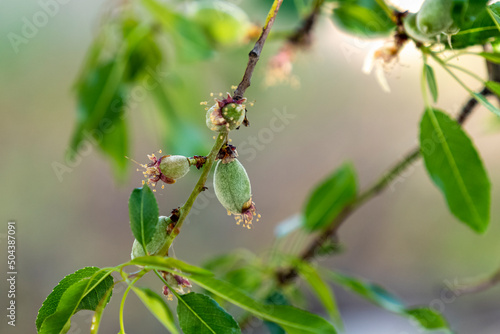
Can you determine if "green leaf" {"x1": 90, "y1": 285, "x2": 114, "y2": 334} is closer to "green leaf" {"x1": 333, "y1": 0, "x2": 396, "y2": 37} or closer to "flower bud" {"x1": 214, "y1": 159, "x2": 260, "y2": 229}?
"flower bud" {"x1": 214, "y1": 159, "x2": 260, "y2": 229}

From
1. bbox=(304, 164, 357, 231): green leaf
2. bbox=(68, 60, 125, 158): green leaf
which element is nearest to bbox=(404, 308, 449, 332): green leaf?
bbox=(304, 164, 357, 231): green leaf

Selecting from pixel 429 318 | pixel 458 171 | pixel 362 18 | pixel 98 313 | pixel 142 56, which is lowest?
pixel 429 318

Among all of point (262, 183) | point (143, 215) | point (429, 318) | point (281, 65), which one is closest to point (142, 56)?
point (281, 65)

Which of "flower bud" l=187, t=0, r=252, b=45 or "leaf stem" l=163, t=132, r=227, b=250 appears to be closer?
"leaf stem" l=163, t=132, r=227, b=250

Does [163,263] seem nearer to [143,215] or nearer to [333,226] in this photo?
[143,215]

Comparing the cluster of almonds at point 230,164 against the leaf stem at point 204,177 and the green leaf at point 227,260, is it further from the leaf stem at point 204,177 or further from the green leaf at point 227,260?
the green leaf at point 227,260

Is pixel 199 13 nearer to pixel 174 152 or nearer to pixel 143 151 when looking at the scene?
pixel 174 152
